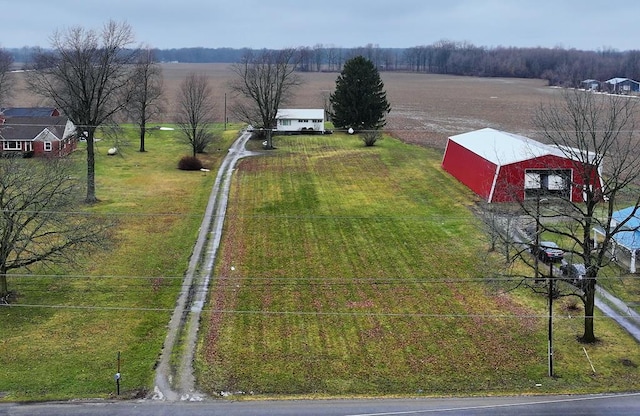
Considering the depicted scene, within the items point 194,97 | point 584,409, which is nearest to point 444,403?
point 584,409

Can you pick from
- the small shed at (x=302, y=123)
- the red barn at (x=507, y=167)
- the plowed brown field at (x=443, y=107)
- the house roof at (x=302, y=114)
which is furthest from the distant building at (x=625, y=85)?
the red barn at (x=507, y=167)

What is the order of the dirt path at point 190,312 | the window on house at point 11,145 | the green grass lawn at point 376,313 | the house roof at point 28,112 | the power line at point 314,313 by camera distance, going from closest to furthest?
the dirt path at point 190,312 < the green grass lawn at point 376,313 < the power line at point 314,313 < the window on house at point 11,145 < the house roof at point 28,112

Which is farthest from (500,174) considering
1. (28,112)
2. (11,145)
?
(28,112)

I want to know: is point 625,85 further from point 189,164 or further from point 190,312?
point 190,312

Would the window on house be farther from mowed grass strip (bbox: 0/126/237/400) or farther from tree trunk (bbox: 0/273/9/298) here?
tree trunk (bbox: 0/273/9/298)

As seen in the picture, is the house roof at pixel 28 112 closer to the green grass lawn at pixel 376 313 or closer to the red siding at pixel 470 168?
the green grass lawn at pixel 376 313

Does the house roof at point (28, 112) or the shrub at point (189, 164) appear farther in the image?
the house roof at point (28, 112)

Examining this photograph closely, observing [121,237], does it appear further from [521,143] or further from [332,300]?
[521,143]

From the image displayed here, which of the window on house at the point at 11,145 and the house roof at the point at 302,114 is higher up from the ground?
the house roof at the point at 302,114

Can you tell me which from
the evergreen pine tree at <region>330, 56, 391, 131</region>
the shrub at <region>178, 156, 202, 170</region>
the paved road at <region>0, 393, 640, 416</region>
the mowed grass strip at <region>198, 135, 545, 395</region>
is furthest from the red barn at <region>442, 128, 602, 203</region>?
the evergreen pine tree at <region>330, 56, 391, 131</region>
